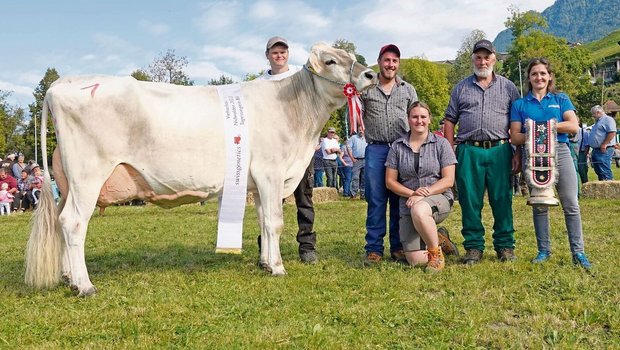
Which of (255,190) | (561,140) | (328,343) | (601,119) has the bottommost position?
(328,343)

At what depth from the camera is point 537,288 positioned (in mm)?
5117

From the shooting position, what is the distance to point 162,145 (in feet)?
18.0

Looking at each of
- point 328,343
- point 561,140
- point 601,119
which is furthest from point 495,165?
point 601,119

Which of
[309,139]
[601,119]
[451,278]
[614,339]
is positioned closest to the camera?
[614,339]

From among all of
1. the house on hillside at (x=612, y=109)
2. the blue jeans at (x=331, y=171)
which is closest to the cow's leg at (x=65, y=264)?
the blue jeans at (x=331, y=171)

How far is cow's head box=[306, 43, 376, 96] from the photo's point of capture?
617 centimetres

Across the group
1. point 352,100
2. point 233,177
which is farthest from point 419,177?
point 233,177

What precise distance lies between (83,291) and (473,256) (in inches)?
171

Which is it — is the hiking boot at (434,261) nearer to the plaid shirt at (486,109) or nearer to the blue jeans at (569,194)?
the blue jeans at (569,194)

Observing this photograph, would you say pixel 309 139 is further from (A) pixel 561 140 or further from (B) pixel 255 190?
(A) pixel 561 140

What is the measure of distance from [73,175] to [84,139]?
0.38 meters

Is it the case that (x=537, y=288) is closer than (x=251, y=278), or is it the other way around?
(x=537, y=288)

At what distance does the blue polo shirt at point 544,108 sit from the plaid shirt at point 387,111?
1271mm

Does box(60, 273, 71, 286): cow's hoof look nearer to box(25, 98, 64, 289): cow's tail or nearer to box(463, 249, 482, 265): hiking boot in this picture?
box(25, 98, 64, 289): cow's tail
